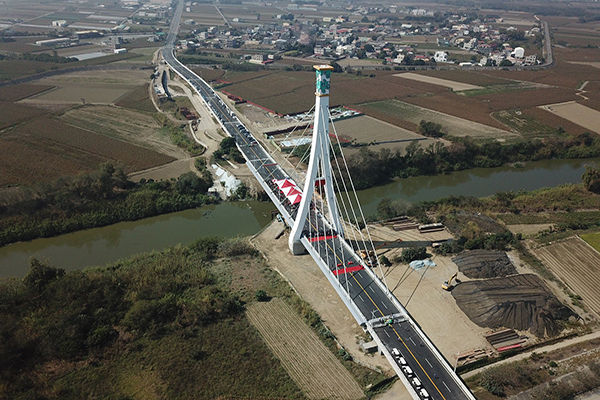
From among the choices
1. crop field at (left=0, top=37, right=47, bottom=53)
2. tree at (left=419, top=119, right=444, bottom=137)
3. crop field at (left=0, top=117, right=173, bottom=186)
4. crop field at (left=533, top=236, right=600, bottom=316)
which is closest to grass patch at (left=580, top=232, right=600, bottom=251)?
crop field at (left=533, top=236, right=600, bottom=316)

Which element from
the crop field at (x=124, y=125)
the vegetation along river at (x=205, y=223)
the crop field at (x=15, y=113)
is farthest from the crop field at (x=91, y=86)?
the vegetation along river at (x=205, y=223)

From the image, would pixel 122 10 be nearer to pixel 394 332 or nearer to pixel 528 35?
pixel 528 35

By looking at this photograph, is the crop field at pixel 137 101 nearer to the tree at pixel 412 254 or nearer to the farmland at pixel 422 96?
the farmland at pixel 422 96

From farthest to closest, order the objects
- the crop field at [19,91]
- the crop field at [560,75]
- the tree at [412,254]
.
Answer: the crop field at [560,75], the crop field at [19,91], the tree at [412,254]

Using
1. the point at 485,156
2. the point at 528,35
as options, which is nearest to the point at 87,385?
the point at 485,156

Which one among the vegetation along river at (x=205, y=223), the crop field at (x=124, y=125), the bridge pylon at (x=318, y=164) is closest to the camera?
the bridge pylon at (x=318, y=164)
